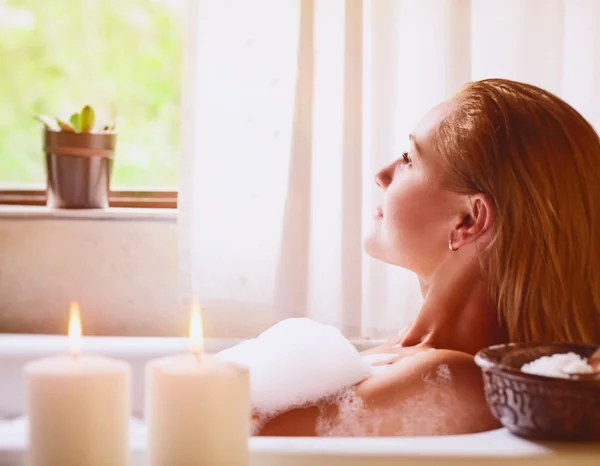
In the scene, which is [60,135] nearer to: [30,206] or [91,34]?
[30,206]

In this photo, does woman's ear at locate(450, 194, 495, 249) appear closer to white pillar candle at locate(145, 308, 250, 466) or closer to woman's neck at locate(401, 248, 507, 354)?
woman's neck at locate(401, 248, 507, 354)

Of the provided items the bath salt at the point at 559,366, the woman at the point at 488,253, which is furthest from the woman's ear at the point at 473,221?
the bath salt at the point at 559,366

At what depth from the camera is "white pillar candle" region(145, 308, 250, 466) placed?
0.63 metres

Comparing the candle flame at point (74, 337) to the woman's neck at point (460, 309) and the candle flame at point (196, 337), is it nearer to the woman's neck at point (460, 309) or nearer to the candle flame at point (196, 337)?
the candle flame at point (196, 337)

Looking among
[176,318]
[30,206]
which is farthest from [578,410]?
[30,206]

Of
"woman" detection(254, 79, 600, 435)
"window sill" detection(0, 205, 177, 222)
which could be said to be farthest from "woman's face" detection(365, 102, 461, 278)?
"window sill" detection(0, 205, 177, 222)

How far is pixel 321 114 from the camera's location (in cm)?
178

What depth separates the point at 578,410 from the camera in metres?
0.80

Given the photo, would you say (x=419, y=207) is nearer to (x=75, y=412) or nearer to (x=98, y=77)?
(x=75, y=412)

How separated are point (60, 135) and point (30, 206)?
0.93 ft

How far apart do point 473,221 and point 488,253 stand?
0.05 m

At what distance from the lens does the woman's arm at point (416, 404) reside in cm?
106

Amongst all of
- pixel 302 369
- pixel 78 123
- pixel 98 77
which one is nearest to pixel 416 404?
pixel 302 369

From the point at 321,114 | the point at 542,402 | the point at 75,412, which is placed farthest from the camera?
the point at 321,114
